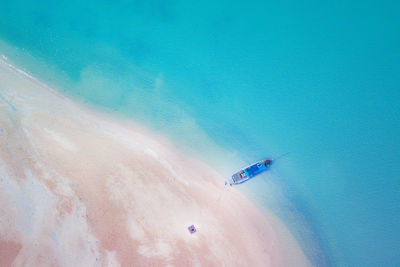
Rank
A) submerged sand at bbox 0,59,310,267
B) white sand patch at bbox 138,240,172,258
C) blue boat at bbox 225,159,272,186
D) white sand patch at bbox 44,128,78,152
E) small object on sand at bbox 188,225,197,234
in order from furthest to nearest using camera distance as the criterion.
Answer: blue boat at bbox 225,159,272,186, white sand patch at bbox 44,128,78,152, small object on sand at bbox 188,225,197,234, white sand patch at bbox 138,240,172,258, submerged sand at bbox 0,59,310,267

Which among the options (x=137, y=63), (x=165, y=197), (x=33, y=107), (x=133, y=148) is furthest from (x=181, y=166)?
(x=33, y=107)

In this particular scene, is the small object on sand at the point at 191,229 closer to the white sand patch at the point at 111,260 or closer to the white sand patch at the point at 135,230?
the white sand patch at the point at 135,230

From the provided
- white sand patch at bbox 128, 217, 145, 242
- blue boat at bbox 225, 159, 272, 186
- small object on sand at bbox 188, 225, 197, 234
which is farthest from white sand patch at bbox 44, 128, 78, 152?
blue boat at bbox 225, 159, 272, 186

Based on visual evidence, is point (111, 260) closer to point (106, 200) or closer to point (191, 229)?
point (106, 200)

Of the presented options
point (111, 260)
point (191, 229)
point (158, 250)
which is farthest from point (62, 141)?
point (191, 229)

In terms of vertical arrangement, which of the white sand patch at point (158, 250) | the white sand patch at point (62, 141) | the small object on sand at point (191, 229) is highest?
the white sand patch at point (62, 141)

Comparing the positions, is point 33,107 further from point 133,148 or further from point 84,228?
point 84,228

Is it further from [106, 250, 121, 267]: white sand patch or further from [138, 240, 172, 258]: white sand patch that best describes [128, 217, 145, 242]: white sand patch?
[106, 250, 121, 267]: white sand patch

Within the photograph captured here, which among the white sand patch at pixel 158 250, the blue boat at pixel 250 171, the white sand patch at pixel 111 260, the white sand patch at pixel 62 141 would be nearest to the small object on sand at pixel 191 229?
the white sand patch at pixel 158 250

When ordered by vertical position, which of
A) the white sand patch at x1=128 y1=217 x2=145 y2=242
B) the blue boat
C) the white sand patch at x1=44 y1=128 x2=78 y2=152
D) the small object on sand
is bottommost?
the small object on sand
